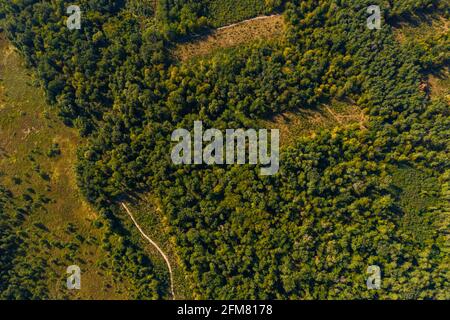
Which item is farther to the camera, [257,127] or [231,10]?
[231,10]

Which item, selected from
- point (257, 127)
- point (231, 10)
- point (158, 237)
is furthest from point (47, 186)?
point (231, 10)

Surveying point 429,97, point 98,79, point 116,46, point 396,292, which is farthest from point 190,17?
point 396,292

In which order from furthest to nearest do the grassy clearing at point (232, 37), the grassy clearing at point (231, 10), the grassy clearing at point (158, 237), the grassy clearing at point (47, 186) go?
the grassy clearing at point (231, 10), the grassy clearing at point (232, 37), the grassy clearing at point (47, 186), the grassy clearing at point (158, 237)

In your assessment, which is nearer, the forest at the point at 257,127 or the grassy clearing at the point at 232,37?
the forest at the point at 257,127

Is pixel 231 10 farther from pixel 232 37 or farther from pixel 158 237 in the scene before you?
pixel 158 237

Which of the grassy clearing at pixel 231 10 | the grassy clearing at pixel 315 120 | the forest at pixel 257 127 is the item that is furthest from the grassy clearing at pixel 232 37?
the grassy clearing at pixel 315 120

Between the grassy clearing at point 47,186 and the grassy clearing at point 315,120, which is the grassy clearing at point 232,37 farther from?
the grassy clearing at point 47,186

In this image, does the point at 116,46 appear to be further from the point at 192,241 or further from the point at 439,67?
the point at 439,67
